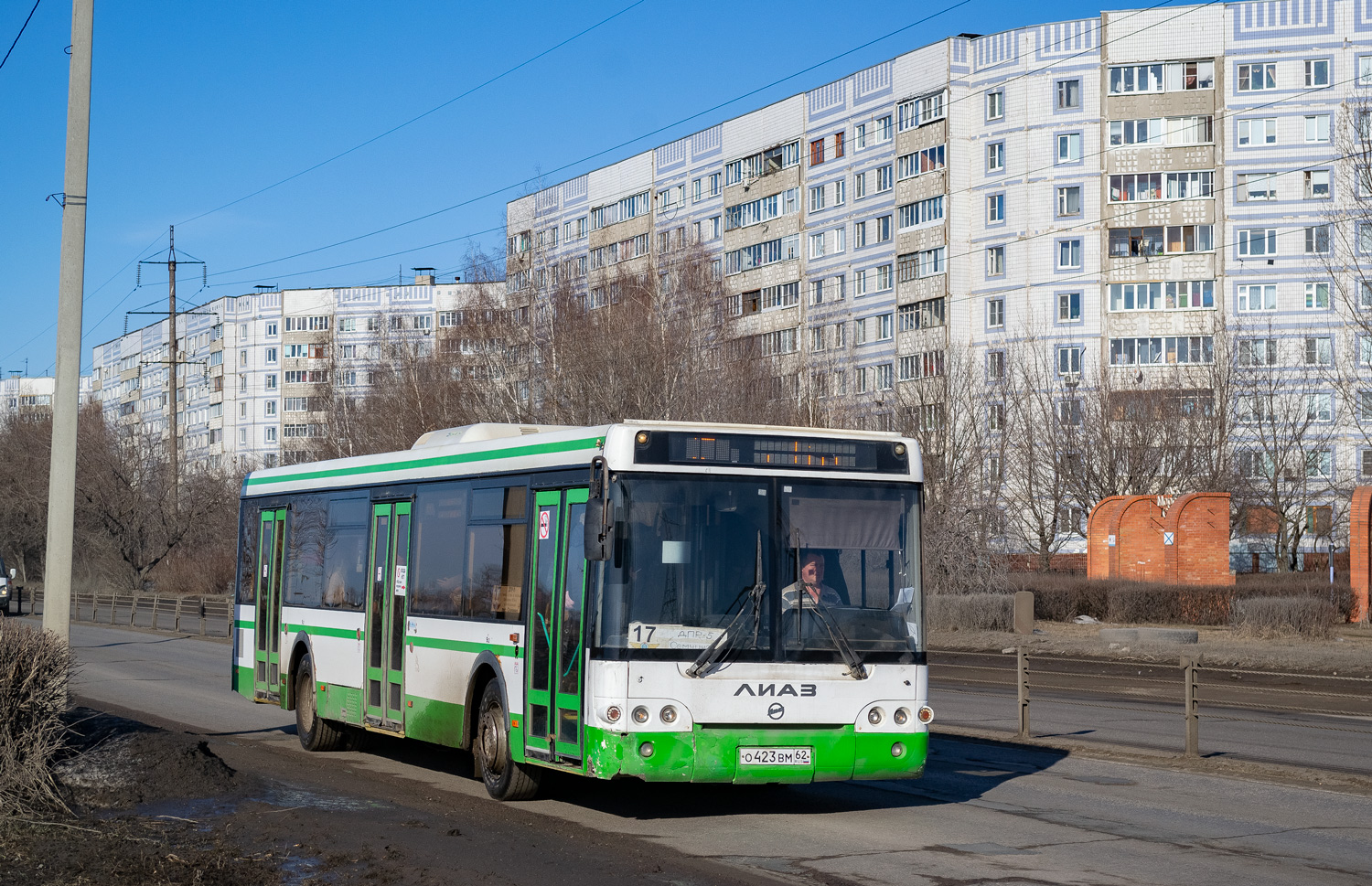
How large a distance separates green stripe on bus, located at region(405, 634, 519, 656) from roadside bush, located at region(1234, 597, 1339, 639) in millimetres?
26589

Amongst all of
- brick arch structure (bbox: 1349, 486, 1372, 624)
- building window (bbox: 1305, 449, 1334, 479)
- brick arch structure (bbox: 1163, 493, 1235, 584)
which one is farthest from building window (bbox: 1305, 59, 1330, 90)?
brick arch structure (bbox: 1349, 486, 1372, 624)

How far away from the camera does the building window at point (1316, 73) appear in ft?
261

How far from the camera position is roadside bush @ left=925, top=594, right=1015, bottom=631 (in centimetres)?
3891

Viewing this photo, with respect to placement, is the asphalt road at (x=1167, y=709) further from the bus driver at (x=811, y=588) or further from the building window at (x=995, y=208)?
the building window at (x=995, y=208)

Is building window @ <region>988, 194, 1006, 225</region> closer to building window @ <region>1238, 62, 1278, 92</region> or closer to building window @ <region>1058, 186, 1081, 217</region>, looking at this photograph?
building window @ <region>1058, 186, 1081, 217</region>

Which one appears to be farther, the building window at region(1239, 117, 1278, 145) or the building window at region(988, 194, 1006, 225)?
the building window at region(988, 194, 1006, 225)

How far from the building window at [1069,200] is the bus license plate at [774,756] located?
Result: 7376cm

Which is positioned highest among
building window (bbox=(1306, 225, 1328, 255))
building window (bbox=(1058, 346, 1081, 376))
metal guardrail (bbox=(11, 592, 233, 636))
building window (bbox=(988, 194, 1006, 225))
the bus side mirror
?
building window (bbox=(988, 194, 1006, 225))

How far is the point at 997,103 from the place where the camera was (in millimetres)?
81188

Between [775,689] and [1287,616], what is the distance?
27847 millimetres

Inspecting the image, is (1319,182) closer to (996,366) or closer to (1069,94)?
(1069,94)

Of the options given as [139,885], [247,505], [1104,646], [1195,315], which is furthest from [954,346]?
[139,885]

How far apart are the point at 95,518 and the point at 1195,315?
54345 millimetres

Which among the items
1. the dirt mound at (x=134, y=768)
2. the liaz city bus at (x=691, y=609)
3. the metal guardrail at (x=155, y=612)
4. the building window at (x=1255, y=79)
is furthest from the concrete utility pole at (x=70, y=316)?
the building window at (x=1255, y=79)
